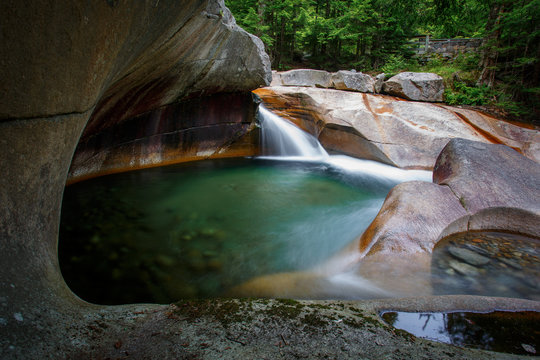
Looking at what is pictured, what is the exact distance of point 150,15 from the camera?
2.42 metres

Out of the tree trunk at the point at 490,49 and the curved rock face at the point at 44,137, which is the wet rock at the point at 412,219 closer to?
the curved rock face at the point at 44,137

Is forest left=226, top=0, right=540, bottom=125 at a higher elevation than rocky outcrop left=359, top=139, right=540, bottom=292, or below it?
higher

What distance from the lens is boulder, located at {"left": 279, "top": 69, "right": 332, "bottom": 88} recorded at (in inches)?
505

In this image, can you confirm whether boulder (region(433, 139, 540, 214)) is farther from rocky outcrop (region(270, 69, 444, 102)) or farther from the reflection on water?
rocky outcrop (region(270, 69, 444, 102))

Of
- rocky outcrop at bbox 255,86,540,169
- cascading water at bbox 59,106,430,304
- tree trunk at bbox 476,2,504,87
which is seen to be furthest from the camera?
tree trunk at bbox 476,2,504,87

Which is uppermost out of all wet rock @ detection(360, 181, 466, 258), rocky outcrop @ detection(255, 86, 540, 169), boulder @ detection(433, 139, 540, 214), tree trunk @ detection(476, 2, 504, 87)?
tree trunk @ detection(476, 2, 504, 87)

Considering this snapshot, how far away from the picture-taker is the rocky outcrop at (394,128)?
7.82 metres

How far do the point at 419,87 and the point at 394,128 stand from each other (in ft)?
13.7

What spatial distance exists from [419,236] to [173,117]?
589 cm

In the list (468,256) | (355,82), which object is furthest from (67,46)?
(355,82)

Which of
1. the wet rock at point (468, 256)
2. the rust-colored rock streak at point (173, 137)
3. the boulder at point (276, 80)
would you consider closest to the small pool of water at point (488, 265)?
the wet rock at point (468, 256)

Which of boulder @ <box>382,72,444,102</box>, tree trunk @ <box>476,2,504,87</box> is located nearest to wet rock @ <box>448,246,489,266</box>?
boulder @ <box>382,72,444,102</box>

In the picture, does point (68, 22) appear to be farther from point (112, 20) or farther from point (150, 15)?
point (150, 15)

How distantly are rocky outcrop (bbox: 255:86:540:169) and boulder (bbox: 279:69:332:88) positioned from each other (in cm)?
342
